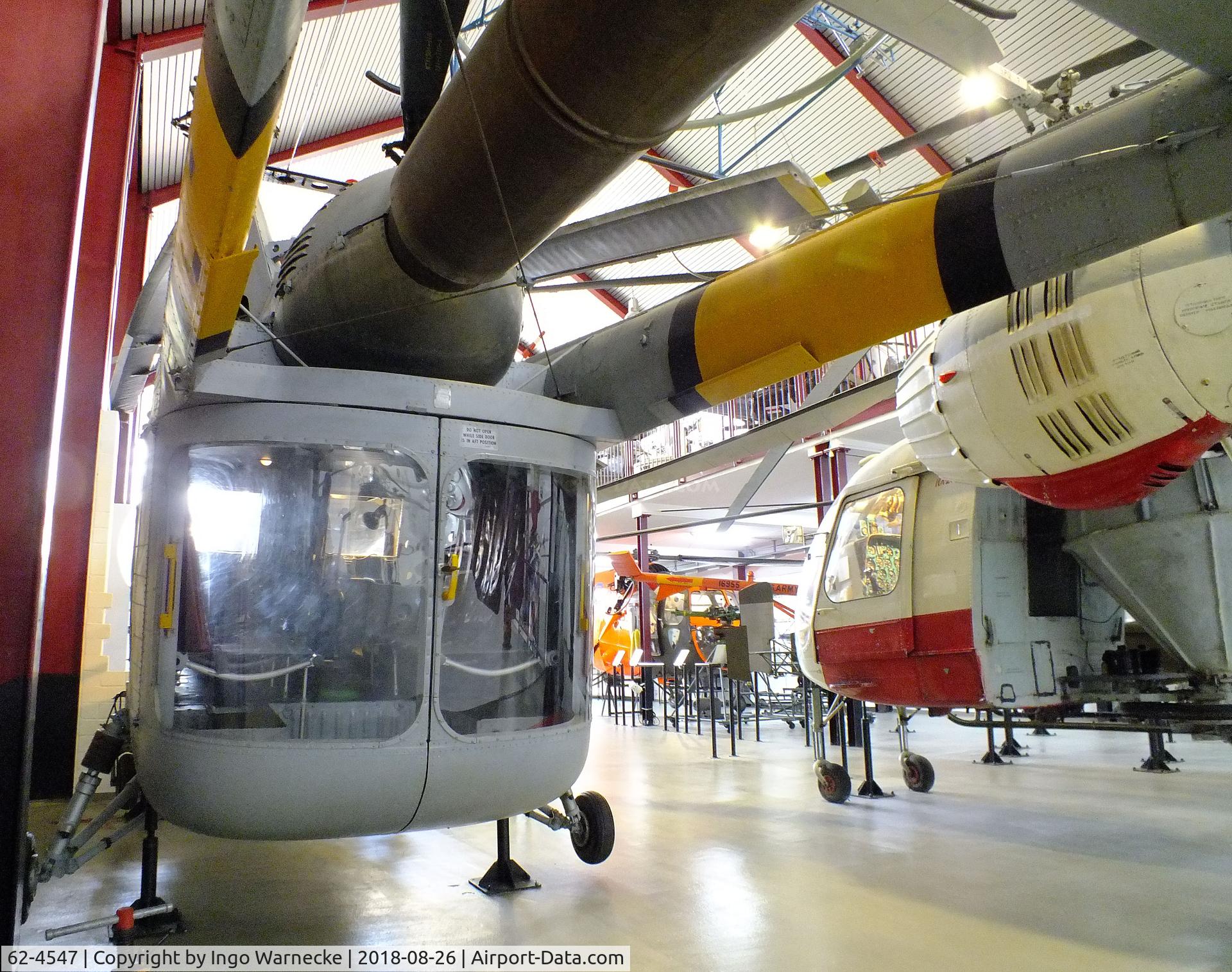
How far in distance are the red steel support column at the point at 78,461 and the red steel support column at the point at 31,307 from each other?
4.82m

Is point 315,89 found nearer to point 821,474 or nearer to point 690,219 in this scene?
point 821,474

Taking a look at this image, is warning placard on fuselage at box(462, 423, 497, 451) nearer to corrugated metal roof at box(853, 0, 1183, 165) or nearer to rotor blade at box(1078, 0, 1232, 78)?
rotor blade at box(1078, 0, 1232, 78)

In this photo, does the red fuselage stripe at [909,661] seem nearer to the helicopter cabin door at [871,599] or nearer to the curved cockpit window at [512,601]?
the helicopter cabin door at [871,599]

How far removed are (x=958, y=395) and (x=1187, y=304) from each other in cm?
98

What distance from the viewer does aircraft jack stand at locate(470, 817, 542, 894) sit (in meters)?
4.17

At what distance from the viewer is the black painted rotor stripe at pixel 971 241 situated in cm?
255

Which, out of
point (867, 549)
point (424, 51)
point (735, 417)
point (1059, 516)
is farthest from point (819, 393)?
point (735, 417)

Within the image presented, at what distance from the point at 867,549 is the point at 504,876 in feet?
10.6

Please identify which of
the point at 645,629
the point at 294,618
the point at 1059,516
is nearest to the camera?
the point at 294,618

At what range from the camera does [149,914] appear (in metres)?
3.63

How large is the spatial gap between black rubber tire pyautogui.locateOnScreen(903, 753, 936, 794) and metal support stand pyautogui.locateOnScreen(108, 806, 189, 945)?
5513mm

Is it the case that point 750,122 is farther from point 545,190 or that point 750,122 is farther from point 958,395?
point 545,190

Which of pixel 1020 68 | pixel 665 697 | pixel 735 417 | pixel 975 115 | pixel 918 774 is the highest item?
pixel 1020 68

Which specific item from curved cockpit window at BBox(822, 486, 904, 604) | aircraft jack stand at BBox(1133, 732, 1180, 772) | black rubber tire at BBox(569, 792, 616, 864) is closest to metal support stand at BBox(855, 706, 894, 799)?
curved cockpit window at BBox(822, 486, 904, 604)
